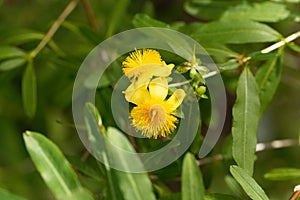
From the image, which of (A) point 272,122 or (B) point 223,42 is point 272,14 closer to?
(B) point 223,42

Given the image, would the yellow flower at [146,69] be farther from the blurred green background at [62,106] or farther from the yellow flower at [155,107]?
the blurred green background at [62,106]

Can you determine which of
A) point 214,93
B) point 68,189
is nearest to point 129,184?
point 68,189

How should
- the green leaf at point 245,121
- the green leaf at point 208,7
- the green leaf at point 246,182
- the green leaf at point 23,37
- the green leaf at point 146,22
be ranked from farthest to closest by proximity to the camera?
the green leaf at point 23,37, the green leaf at point 208,7, the green leaf at point 146,22, the green leaf at point 245,121, the green leaf at point 246,182

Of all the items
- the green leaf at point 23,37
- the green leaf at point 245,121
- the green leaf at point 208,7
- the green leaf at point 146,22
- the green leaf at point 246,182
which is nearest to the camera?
the green leaf at point 246,182

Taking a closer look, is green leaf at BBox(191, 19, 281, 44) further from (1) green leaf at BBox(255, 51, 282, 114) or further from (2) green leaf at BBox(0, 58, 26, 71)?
(2) green leaf at BBox(0, 58, 26, 71)

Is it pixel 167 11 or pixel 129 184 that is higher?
pixel 167 11

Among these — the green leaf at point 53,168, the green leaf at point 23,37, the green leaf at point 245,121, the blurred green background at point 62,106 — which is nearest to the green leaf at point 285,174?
the green leaf at point 245,121

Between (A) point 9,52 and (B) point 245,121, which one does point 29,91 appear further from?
(B) point 245,121
